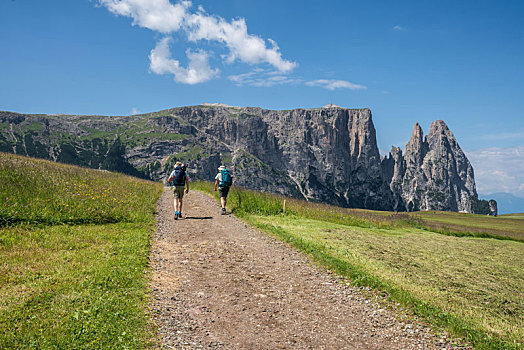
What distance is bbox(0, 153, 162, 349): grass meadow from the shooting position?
5285mm

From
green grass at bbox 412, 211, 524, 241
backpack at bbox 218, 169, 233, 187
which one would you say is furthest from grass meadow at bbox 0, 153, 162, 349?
green grass at bbox 412, 211, 524, 241

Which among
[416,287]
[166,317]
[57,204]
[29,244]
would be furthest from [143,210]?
[416,287]

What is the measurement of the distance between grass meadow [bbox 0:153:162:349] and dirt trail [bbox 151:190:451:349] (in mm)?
609

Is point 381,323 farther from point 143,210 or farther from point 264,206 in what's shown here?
point 264,206

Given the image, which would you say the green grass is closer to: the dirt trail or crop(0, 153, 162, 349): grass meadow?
the dirt trail

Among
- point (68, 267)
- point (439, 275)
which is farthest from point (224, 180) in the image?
point (439, 275)

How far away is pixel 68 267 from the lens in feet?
26.4

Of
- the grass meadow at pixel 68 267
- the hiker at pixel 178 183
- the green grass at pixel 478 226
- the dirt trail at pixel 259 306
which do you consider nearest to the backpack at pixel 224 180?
the hiker at pixel 178 183

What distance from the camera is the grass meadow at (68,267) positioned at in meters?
5.29

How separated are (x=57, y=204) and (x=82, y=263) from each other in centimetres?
652

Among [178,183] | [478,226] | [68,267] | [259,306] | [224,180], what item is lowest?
[478,226]

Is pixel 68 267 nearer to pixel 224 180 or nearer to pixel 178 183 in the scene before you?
pixel 178 183

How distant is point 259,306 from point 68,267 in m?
4.89

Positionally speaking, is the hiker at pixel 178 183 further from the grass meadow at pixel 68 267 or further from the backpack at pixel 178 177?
the grass meadow at pixel 68 267
